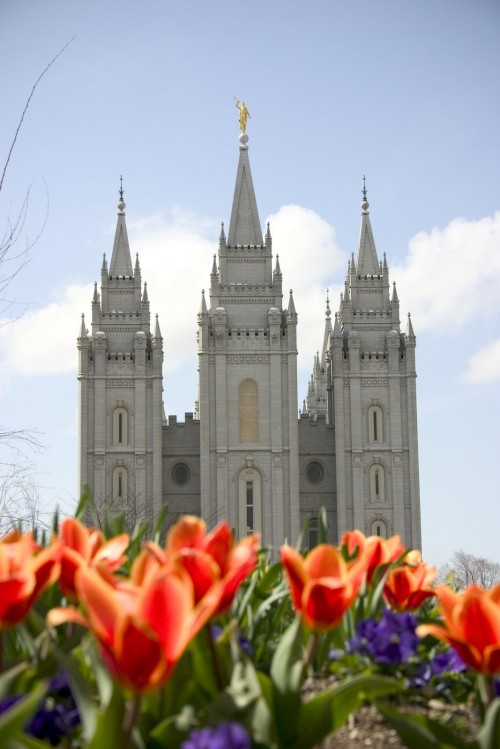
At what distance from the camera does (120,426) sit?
53094mm

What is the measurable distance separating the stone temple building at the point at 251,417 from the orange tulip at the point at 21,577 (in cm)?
4847

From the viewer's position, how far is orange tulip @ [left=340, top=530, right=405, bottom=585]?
3473mm

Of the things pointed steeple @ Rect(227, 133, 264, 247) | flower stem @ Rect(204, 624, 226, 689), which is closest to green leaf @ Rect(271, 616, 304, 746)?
flower stem @ Rect(204, 624, 226, 689)

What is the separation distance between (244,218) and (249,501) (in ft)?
47.9

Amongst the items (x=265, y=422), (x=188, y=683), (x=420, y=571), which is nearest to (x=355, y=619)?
(x=420, y=571)

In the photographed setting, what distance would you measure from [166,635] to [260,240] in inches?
2119

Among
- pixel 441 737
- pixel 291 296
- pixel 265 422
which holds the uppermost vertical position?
pixel 291 296

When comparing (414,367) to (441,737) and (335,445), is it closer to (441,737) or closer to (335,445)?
(335,445)

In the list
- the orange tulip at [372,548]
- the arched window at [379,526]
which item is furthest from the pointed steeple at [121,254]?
the orange tulip at [372,548]

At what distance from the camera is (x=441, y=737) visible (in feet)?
7.62

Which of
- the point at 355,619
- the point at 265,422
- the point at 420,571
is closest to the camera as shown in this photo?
the point at 355,619

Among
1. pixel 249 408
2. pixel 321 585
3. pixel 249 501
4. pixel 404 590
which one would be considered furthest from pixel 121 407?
pixel 321 585

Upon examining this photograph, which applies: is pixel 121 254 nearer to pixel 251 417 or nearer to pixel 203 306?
pixel 203 306

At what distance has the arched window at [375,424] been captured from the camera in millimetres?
54000
